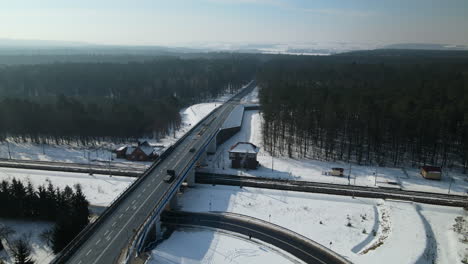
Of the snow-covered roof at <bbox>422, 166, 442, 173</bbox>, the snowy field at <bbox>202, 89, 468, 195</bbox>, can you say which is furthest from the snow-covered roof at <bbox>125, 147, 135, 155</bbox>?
the snow-covered roof at <bbox>422, 166, 442, 173</bbox>

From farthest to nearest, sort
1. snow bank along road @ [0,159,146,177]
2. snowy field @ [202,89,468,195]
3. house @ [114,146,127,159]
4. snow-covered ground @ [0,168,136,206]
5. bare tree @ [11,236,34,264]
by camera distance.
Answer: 1. house @ [114,146,127,159]
2. snow bank along road @ [0,159,146,177]
3. snowy field @ [202,89,468,195]
4. snow-covered ground @ [0,168,136,206]
5. bare tree @ [11,236,34,264]

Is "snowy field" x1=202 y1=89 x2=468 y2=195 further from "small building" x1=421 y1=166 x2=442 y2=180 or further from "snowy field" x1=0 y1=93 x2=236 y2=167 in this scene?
"snowy field" x1=0 y1=93 x2=236 y2=167

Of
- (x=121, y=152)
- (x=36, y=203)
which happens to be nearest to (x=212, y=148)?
(x=121, y=152)

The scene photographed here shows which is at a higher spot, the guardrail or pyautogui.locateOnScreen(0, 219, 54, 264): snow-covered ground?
the guardrail

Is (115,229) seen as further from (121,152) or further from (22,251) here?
(121,152)

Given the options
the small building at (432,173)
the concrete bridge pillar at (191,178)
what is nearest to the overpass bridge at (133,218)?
the concrete bridge pillar at (191,178)

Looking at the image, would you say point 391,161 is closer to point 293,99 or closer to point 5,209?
point 293,99
